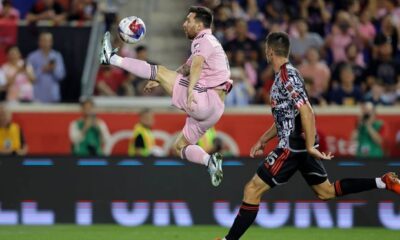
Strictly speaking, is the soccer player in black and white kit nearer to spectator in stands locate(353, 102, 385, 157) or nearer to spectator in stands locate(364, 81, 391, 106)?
spectator in stands locate(353, 102, 385, 157)

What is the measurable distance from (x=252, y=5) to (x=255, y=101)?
8.12ft

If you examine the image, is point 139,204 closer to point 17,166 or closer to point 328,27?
point 17,166

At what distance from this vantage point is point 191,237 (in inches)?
576

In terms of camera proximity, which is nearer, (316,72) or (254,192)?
(254,192)

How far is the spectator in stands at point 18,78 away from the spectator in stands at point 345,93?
5257mm

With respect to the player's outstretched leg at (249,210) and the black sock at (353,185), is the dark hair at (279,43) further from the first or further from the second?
the black sock at (353,185)

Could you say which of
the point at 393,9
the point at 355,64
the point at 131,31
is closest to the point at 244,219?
the point at 131,31

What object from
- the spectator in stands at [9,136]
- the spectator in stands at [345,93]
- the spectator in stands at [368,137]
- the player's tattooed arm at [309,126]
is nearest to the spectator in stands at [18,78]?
the spectator in stands at [9,136]

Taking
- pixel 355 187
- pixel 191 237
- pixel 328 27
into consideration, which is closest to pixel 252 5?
pixel 328 27

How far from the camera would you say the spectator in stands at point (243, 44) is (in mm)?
20203

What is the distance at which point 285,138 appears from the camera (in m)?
12.2

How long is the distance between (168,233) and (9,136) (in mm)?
4158

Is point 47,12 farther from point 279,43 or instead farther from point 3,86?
point 279,43

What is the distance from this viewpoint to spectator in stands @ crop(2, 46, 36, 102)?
19531 millimetres
